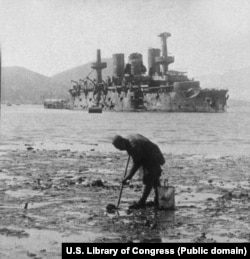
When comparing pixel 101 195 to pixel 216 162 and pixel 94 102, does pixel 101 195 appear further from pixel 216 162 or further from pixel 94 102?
pixel 94 102

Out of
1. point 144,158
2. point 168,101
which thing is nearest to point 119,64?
point 168,101

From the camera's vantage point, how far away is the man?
7789 millimetres

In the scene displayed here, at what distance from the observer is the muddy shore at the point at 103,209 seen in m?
6.12

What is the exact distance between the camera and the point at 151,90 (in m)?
79.2

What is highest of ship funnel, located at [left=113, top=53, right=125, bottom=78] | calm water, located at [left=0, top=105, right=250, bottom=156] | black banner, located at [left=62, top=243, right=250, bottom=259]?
ship funnel, located at [left=113, top=53, right=125, bottom=78]

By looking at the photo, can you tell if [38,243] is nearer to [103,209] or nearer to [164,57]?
[103,209]

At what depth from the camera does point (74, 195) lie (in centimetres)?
935

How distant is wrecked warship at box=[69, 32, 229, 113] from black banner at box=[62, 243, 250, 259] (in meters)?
66.2

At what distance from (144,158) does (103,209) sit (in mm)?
1141

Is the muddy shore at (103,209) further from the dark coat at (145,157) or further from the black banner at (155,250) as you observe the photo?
the dark coat at (145,157)

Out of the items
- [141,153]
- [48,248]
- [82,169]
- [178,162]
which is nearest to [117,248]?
[48,248]

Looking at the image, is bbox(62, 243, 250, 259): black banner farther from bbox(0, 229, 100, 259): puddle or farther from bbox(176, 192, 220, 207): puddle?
bbox(176, 192, 220, 207): puddle

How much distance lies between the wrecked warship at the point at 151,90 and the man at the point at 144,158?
63.6 metres

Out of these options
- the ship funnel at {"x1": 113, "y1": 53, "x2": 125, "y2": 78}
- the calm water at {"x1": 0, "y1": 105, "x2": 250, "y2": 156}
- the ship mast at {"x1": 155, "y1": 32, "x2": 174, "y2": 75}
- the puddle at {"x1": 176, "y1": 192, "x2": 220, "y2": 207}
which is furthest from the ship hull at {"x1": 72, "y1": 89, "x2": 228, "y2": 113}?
the puddle at {"x1": 176, "y1": 192, "x2": 220, "y2": 207}
